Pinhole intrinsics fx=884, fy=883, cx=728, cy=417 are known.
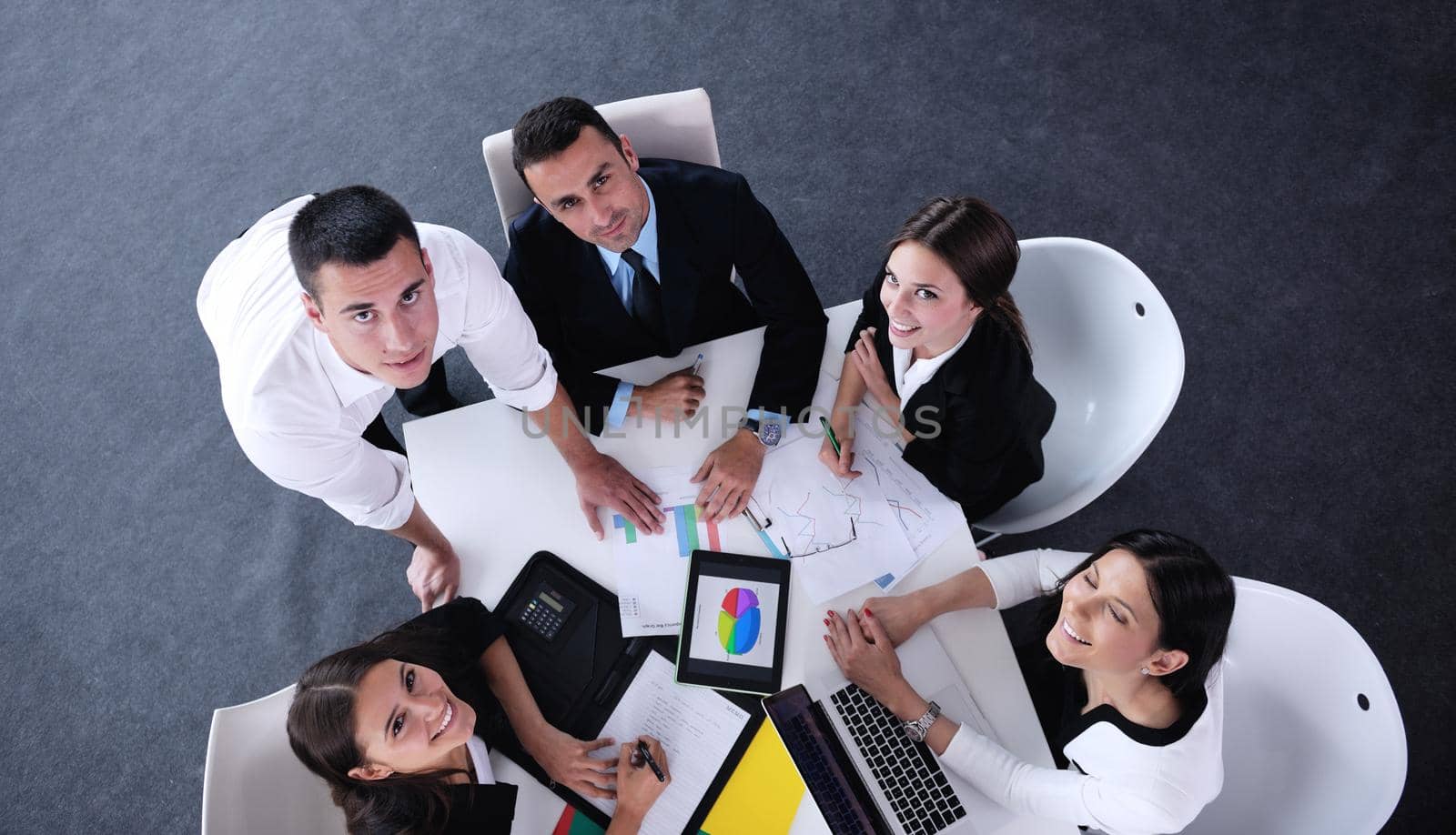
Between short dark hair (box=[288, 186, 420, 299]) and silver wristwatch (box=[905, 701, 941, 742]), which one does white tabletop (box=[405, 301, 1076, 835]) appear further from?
short dark hair (box=[288, 186, 420, 299])

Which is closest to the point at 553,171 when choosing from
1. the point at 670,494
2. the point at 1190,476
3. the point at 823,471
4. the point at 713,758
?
the point at 670,494

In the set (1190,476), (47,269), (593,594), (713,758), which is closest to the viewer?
Result: (713,758)

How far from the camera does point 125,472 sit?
9.01 ft

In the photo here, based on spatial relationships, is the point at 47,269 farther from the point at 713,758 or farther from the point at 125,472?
the point at 713,758

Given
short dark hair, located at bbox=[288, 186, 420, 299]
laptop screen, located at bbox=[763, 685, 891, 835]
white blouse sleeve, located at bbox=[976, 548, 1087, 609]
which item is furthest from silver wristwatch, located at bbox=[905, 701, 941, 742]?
short dark hair, located at bbox=[288, 186, 420, 299]

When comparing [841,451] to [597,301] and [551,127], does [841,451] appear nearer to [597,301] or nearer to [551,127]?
[597,301]

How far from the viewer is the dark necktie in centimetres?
189

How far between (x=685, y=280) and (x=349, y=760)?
1105 mm

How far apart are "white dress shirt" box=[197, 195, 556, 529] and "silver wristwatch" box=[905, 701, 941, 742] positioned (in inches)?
35.9

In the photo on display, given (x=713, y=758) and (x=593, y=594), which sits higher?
(x=593, y=594)

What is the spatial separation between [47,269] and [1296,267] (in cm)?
413

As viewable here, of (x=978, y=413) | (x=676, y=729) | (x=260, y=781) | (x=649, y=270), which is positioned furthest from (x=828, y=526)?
(x=260, y=781)

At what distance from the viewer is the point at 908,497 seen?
1709 mm

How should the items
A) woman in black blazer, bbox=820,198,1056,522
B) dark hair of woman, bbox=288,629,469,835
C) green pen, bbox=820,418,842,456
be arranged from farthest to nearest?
green pen, bbox=820,418,842,456 → woman in black blazer, bbox=820,198,1056,522 → dark hair of woman, bbox=288,629,469,835
